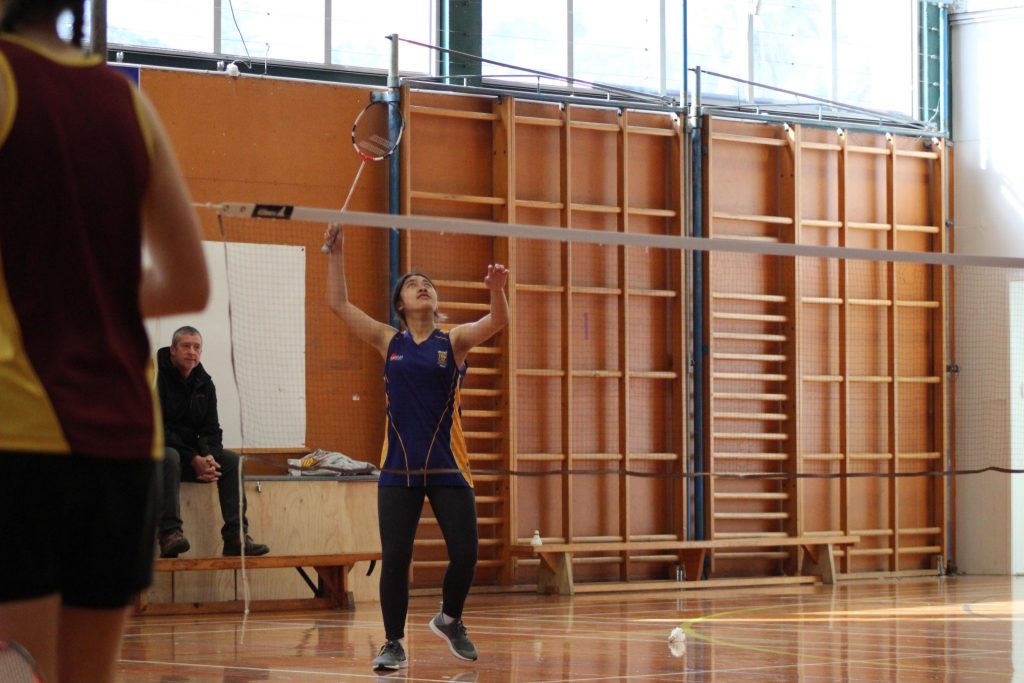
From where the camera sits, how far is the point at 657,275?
13.0 meters

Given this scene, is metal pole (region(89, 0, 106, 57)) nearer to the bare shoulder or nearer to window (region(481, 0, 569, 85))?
the bare shoulder

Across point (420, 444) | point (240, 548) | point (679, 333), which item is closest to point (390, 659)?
point (420, 444)

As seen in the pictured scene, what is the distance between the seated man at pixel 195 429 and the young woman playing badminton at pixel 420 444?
11.4ft

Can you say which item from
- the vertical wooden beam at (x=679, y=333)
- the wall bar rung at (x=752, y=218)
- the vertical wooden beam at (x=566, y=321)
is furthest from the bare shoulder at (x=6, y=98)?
the wall bar rung at (x=752, y=218)

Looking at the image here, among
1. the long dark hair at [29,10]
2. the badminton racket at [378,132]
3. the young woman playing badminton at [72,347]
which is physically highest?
the badminton racket at [378,132]

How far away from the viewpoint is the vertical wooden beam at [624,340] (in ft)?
40.8

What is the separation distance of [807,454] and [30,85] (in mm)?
12065

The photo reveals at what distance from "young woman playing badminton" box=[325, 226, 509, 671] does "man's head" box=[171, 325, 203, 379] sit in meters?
3.49

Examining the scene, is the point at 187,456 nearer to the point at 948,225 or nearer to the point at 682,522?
the point at 682,522

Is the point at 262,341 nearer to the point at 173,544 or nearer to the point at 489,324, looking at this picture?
the point at 173,544

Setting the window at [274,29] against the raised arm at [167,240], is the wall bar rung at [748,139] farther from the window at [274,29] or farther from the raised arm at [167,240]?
the raised arm at [167,240]

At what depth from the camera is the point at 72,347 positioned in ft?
5.85

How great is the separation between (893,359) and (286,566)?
6.72 m

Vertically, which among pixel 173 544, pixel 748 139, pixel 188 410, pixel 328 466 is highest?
pixel 748 139
